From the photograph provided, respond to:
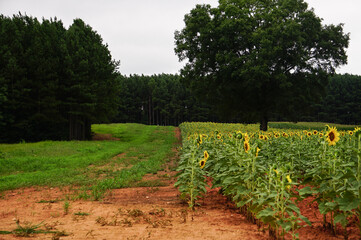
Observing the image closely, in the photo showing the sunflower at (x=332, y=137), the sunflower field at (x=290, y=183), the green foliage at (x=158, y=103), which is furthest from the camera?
the green foliage at (x=158, y=103)

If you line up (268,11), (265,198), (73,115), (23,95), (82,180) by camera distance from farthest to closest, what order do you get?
1. (73,115)
2. (23,95)
3. (268,11)
4. (82,180)
5. (265,198)

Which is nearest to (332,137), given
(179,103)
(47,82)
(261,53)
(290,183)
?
(290,183)

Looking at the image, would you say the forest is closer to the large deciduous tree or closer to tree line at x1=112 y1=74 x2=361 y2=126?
the large deciduous tree

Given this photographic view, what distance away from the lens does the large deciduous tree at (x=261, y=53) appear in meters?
19.8

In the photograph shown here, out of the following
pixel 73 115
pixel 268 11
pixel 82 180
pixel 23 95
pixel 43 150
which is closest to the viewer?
pixel 82 180

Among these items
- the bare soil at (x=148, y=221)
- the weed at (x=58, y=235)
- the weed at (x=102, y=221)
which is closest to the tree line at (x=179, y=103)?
the bare soil at (x=148, y=221)

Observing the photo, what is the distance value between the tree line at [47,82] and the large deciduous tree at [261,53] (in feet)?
29.5

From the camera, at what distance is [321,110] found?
79000mm

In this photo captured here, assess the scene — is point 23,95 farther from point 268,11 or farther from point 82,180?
point 268,11

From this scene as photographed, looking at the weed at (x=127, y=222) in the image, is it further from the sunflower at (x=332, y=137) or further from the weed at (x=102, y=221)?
the sunflower at (x=332, y=137)

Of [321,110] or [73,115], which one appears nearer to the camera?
[73,115]

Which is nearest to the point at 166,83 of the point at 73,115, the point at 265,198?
the point at 73,115

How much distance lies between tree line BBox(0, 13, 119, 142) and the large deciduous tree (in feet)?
29.5

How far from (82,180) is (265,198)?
7.56m
